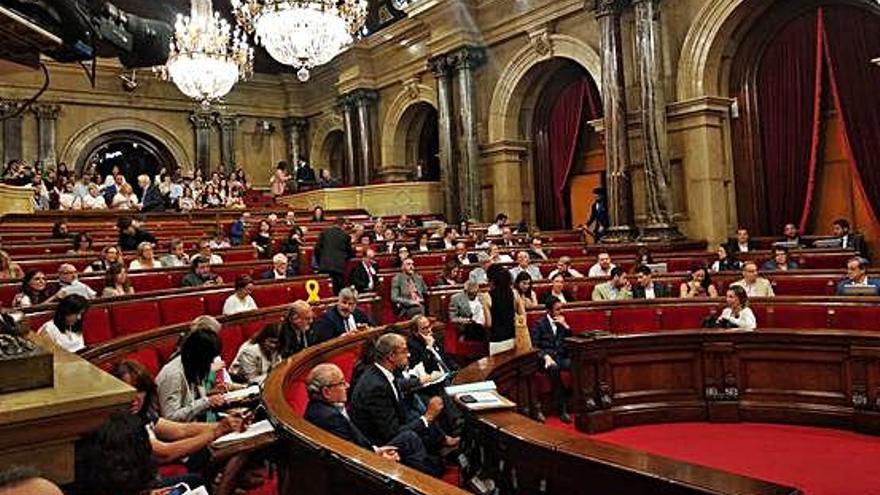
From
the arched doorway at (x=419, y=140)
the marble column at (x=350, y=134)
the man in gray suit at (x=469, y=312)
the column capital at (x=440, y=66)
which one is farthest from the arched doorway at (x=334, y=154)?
the man in gray suit at (x=469, y=312)

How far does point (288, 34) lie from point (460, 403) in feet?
23.3

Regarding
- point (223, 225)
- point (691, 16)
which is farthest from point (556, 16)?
point (223, 225)

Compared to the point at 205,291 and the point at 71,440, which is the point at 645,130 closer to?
the point at 205,291

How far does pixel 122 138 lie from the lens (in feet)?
59.3

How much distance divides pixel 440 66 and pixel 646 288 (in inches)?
325

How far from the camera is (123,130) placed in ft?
59.0

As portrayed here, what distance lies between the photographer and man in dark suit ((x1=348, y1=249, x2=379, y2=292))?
7508 millimetres

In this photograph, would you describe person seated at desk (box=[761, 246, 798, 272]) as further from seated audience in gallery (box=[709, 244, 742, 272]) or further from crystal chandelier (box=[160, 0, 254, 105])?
crystal chandelier (box=[160, 0, 254, 105])

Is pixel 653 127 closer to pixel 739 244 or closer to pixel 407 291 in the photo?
pixel 739 244

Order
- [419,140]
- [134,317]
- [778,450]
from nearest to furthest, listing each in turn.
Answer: [778,450] → [134,317] → [419,140]

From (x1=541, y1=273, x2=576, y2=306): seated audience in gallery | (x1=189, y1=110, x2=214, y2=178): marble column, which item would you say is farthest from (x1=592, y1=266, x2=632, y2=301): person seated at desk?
(x1=189, y1=110, x2=214, y2=178): marble column

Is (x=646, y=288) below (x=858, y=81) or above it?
below

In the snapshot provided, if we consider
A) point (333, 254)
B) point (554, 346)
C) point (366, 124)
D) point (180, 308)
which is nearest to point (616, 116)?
point (333, 254)

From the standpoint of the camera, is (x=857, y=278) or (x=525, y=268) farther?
(x=525, y=268)
